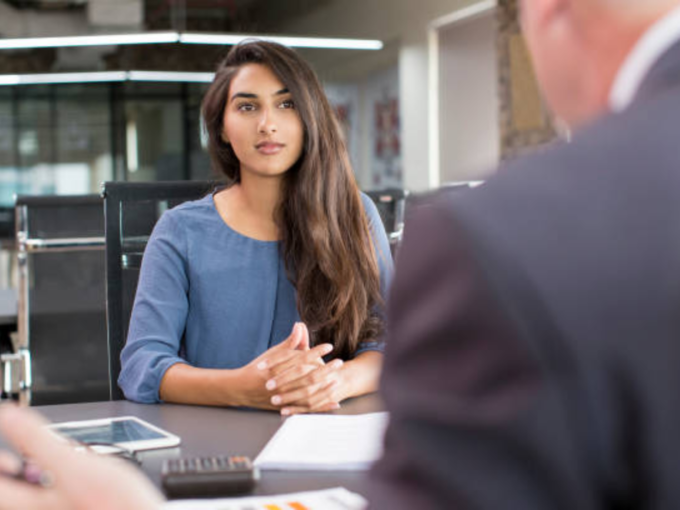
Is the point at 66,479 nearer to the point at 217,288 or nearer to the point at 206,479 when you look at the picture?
the point at 206,479

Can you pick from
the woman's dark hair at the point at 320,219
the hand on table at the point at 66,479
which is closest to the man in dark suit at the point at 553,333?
the hand on table at the point at 66,479

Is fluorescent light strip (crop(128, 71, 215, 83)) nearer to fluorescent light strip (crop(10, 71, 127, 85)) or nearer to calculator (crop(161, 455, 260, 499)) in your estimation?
fluorescent light strip (crop(10, 71, 127, 85))

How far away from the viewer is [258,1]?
9.06 metres

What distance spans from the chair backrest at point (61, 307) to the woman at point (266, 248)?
3.71ft

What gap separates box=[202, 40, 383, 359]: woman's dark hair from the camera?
5.49 ft

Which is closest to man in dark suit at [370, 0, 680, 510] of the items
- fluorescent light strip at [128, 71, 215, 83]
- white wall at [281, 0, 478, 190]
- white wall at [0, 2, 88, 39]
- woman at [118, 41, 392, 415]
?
woman at [118, 41, 392, 415]

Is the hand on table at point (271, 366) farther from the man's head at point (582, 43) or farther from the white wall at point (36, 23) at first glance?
the white wall at point (36, 23)

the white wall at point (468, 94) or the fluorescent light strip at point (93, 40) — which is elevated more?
the fluorescent light strip at point (93, 40)

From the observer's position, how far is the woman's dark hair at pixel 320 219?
1.67 metres

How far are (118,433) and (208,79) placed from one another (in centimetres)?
812

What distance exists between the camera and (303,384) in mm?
1347

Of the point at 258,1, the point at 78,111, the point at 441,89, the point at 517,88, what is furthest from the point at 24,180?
the point at 517,88

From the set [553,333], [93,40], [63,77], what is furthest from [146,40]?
[553,333]

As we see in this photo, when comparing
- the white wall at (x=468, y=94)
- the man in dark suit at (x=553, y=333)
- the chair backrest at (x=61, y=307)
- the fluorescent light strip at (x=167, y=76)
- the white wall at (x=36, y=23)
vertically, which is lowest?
the chair backrest at (x=61, y=307)
